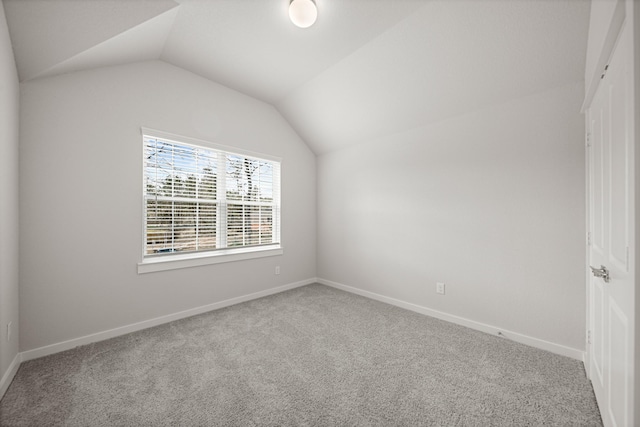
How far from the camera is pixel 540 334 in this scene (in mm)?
2359

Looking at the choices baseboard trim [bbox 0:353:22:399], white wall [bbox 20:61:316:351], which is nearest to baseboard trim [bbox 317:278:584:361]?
white wall [bbox 20:61:316:351]

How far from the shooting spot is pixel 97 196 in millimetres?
2459

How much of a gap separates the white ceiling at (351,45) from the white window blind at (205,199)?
961mm

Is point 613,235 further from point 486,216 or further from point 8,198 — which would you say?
point 8,198

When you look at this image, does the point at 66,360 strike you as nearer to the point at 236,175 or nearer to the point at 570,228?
the point at 236,175

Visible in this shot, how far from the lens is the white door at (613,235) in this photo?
1.07 metres

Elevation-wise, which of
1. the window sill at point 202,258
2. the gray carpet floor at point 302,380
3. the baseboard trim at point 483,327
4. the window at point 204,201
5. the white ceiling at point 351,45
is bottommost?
the gray carpet floor at point 302,380

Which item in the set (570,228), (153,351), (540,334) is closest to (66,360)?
(153,351)

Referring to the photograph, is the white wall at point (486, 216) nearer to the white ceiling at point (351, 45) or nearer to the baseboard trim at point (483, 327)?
the baseboard trim at point (483, 327)

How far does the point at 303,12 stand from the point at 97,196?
2.47 metres

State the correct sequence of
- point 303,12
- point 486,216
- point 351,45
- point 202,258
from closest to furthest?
point 303,12, point 351,45, point 486,216, point 202,258

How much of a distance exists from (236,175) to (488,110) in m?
3.06

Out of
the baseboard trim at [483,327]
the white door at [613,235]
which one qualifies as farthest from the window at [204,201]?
the white door at [613,235]

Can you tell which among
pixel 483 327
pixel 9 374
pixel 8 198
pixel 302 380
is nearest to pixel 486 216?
pixel 483 327
